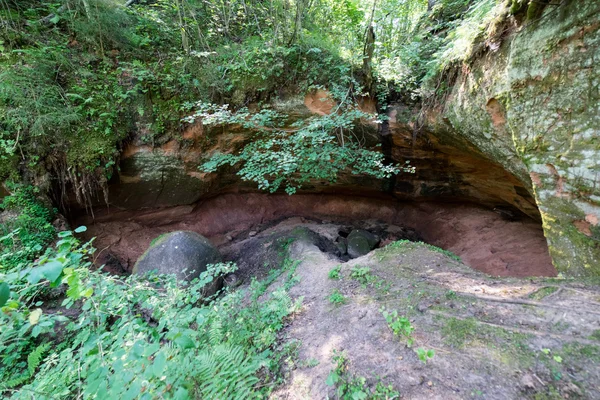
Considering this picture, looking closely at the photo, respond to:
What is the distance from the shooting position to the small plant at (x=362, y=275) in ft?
12.5

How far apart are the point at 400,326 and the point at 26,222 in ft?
20.1

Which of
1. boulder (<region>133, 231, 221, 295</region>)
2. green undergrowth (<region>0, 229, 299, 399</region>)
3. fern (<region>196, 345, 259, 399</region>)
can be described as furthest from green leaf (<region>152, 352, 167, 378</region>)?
boulder (<region>133, 231, 221, 295</region>)

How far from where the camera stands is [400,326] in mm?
2621

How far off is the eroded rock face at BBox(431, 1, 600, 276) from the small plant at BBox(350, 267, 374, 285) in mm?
2212

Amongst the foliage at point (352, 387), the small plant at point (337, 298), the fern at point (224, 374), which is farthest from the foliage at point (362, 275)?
the fern at point (224, 374)

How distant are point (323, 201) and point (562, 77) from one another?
675 centimetres

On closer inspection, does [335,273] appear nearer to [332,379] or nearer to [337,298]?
[337,298]

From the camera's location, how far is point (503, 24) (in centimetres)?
326

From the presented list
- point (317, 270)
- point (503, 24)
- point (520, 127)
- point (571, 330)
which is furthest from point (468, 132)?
point (317, 270)

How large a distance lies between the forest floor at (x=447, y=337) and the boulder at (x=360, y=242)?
283 centimetres

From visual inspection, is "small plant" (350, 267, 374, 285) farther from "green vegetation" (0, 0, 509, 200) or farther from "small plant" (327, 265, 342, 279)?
"green vegetation" (0, 0, 509, 200)

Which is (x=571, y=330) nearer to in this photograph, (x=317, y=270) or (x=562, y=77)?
(x=562, y=77)

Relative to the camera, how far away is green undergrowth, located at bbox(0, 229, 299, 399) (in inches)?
50.8

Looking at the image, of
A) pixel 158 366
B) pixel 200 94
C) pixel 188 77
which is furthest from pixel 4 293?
pixel 188 77
